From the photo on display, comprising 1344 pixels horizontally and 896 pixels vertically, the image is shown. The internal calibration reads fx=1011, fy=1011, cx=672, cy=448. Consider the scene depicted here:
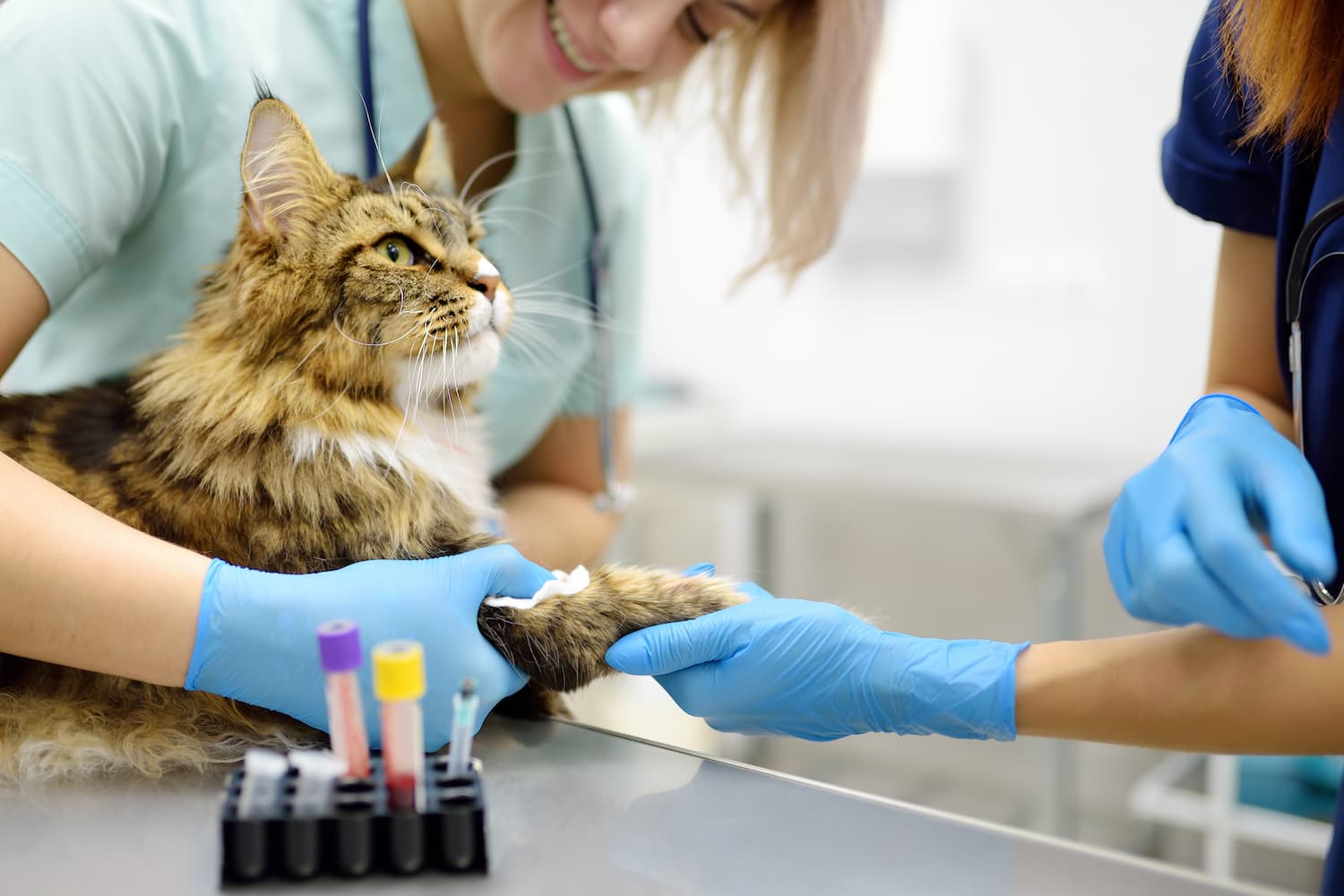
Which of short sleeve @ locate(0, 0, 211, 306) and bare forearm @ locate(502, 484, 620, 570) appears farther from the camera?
bare forearm @ locate(502, 484, 620, 570)

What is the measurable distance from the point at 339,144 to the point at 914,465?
183cm

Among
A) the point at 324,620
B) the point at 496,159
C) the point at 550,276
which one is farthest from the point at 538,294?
the point at 324,620

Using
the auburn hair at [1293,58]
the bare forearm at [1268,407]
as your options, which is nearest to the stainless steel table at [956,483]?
the bare forearm at [1268,407]

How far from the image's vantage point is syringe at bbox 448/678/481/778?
61 centimetres

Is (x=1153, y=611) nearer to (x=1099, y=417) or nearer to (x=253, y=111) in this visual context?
(x=253, y=111)

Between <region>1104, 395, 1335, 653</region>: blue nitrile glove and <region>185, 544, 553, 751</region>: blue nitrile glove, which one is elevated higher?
<region>1104, 395, 1335, 653</region>: blue nitrile glove

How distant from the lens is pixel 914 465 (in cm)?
256

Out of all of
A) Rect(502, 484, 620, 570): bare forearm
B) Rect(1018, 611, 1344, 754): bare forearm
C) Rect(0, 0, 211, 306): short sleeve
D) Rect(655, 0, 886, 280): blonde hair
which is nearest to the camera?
Rect(1018, 611, 1344, 754): bare forearm

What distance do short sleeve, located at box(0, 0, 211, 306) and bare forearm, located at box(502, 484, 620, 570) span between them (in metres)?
0.52

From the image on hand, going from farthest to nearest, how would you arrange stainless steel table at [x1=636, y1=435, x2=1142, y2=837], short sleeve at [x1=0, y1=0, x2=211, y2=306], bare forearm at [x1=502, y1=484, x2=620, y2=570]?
stainless steel table at [x1=636, y1=435, x2=1142, y2=837], bare forearm at [x1=502, y1=484, x2=620, y2=570], short sleeve at [x1=0, y1=0, x2=211, y2=306]

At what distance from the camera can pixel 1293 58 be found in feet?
2.49

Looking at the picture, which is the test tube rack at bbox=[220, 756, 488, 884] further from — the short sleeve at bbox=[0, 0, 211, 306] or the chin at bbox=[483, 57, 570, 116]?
the chin at bbox=[483, 57, 570, 116]

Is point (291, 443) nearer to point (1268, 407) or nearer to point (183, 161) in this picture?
point (183, 161)

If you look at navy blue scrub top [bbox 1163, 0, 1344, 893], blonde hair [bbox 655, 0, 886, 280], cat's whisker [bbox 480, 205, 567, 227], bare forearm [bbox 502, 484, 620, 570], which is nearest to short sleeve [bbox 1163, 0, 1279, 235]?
navy blue scrub top [bbox 1163, 0, 1344, 893]
